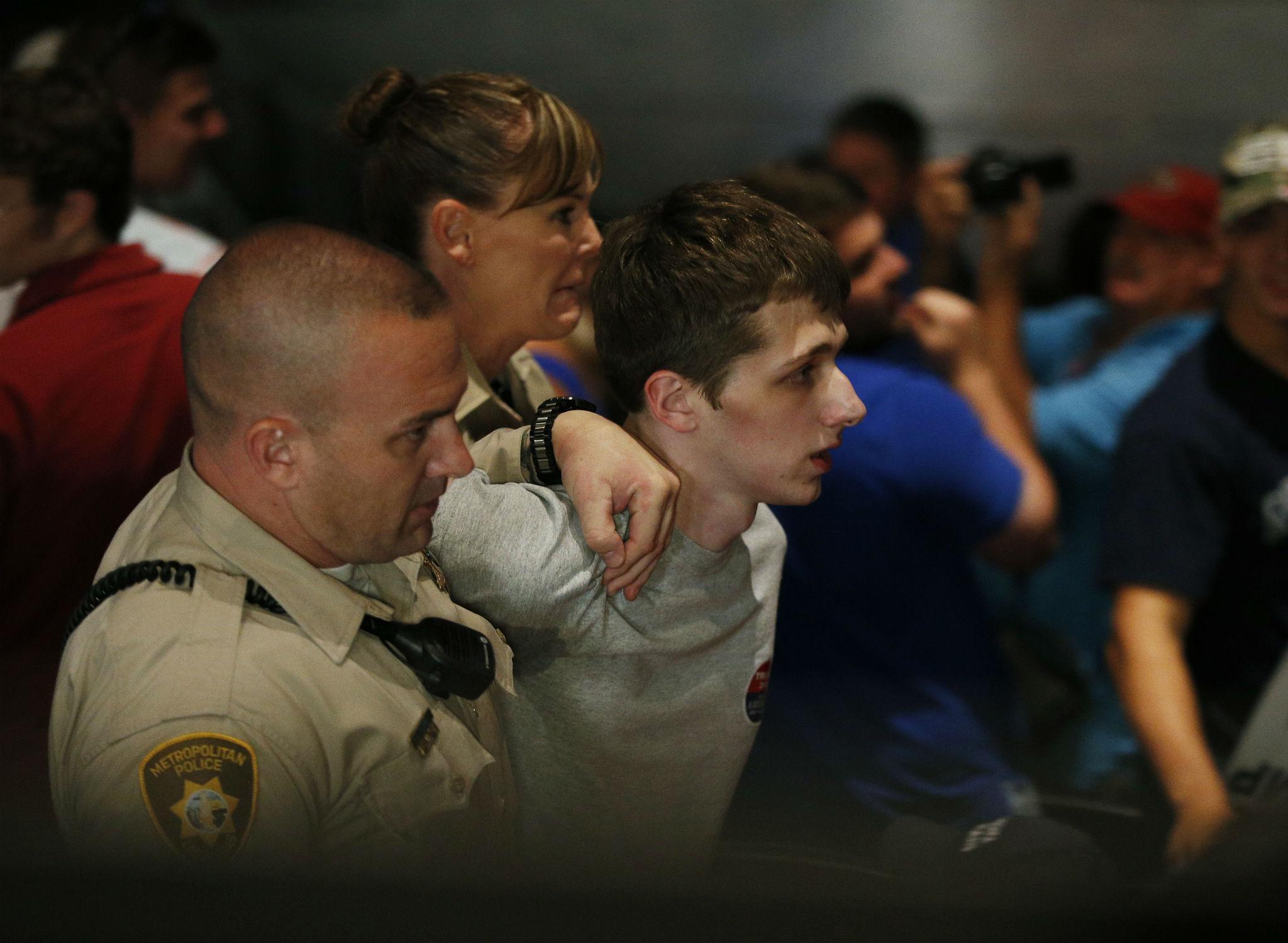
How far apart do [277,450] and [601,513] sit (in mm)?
239

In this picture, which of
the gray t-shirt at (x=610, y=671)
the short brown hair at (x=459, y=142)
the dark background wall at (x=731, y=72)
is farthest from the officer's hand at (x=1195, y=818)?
the dark background wall at (x=731, y=72)

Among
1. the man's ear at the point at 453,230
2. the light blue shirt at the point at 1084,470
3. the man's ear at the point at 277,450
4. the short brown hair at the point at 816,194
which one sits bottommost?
the light blue shirt at the point at 1084,470

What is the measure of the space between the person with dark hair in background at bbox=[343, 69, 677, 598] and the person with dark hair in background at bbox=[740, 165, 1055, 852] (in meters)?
0.53

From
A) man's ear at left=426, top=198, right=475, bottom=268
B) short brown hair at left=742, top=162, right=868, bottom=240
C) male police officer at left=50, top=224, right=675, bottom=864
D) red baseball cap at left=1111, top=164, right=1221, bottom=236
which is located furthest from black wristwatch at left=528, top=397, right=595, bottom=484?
red baseball cap at left=1111, top=164, right=1221, bottom=236

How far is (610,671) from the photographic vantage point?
1.11 m

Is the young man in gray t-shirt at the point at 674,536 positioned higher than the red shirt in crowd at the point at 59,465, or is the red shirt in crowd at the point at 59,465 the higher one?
the young man in gray t-shirt at the point at 674,536

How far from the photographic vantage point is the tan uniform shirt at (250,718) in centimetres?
84

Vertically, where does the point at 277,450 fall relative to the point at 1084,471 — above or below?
above

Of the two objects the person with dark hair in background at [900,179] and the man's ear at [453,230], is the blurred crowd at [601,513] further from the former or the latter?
the person with dark hair in background at [900,179]

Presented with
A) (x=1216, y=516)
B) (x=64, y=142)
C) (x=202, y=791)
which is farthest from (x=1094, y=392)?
(x=202, y=791)

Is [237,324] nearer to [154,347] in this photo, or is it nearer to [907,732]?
[154,347]

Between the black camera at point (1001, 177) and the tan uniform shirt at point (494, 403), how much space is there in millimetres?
1473

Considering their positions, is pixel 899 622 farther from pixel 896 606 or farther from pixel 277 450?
pixel 277 450

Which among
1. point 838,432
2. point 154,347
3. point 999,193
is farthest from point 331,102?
point 838,432
